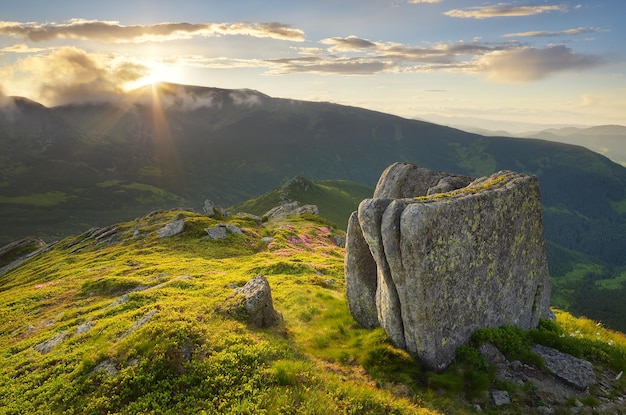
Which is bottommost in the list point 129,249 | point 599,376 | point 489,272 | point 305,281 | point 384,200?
point 129,249

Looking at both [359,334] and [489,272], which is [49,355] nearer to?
[359,334]

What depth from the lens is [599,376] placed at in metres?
19.4

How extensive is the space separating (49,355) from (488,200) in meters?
26.4

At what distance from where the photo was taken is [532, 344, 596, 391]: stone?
18.3 m

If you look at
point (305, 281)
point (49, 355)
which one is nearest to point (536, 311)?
point (305, 281)

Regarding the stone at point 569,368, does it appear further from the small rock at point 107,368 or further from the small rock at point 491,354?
the small rock at point 107,368

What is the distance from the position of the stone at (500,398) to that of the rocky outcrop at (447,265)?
8.11 feet

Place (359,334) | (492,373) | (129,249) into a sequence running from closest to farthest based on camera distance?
(492,373) → (359,334) → (129,249)

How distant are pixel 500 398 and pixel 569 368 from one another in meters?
5.37

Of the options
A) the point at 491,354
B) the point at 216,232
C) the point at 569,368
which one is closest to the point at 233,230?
the point at 216,232

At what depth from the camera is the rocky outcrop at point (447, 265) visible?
60.7 ft

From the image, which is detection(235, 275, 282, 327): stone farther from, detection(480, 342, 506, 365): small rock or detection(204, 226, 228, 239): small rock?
detection(204, 226, 228, 239): small rock

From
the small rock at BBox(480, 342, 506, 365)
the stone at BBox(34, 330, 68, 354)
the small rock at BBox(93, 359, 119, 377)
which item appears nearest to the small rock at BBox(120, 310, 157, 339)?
the small rock at BBox(93, 359, 119, 377)

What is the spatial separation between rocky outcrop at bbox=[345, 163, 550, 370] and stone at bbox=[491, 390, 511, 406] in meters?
2.47
